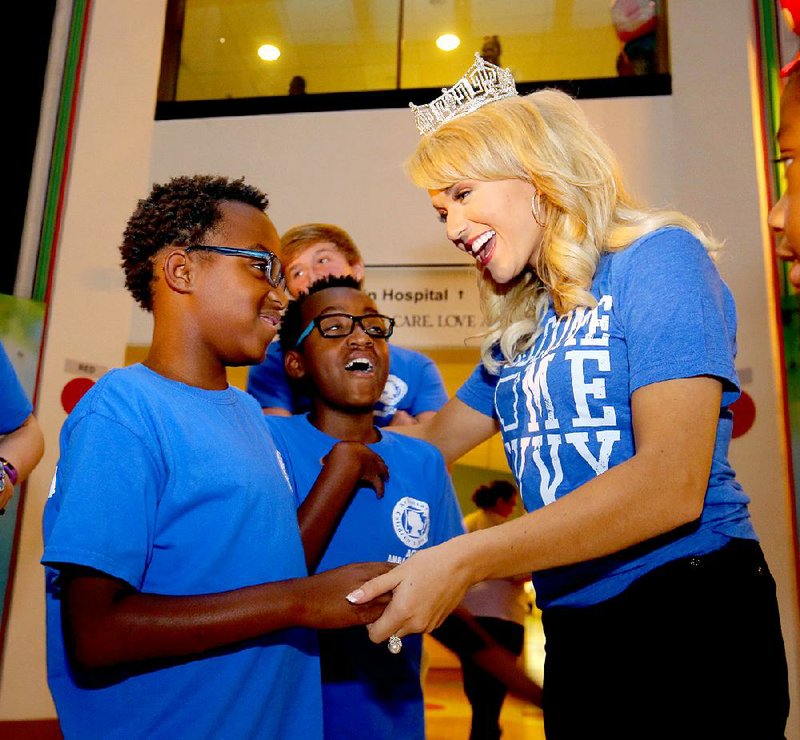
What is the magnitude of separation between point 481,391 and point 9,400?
120 cm

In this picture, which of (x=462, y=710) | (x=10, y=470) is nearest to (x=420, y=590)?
(x=10, y=470)

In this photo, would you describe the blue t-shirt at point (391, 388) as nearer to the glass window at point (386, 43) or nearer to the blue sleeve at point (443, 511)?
the blue sleeve at point (443, 511)

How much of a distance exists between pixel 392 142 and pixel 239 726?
12.2ft

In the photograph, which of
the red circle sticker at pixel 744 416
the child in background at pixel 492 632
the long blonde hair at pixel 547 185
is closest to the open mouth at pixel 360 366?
the long blonde hair at pixel 547 185

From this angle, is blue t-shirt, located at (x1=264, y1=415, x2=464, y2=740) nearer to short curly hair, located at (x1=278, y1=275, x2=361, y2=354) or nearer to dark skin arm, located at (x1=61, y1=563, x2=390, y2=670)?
short curly hair, located at (x1=278, y1=275, x2=361, y2=354)

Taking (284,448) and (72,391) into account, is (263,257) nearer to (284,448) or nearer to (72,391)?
(284,448)

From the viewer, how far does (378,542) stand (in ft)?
5.44

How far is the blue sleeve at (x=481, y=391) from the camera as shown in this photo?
1.65 meters

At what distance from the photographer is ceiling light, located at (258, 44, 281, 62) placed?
4.88 metres

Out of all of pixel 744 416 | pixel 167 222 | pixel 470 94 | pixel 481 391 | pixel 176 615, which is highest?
pixel 470 94

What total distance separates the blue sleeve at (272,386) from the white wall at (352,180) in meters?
1.86

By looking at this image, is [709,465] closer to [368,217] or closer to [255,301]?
[255,301]

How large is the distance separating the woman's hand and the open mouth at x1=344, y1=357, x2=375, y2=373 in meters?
0.86

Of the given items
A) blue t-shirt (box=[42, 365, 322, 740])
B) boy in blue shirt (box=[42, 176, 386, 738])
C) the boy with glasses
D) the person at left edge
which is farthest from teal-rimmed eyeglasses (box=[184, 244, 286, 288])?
the boy with glasses
